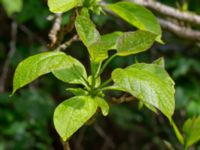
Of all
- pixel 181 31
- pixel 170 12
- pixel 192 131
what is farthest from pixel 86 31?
pixel 181 31

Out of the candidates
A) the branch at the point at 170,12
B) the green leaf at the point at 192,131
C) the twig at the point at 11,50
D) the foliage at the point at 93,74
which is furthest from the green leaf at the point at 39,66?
the twig at the point at 11,50

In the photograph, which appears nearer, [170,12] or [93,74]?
[93,74]

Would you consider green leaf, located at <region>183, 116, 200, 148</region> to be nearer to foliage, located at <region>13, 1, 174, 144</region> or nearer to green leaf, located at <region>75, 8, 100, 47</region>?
foliage, located at <region>13, 1, 174, 144</region>

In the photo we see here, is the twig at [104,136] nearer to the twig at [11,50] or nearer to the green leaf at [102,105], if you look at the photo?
the twig at [11,50]

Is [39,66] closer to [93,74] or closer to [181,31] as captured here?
[93,74]

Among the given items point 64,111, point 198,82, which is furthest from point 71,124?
point 198,82

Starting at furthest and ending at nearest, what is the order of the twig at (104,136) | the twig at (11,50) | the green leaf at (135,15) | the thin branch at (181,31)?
the twig at (104,136), the twig at (11,50), the thin branch at (181,31), the green leaf at (135,15)

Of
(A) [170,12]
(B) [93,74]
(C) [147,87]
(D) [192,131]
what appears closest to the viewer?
(C) [147,87]
